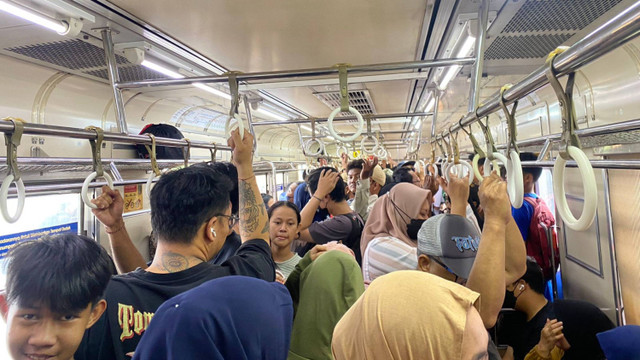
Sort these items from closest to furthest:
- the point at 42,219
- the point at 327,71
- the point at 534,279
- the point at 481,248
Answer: the point at 481,248 → the point at 327,71 → the point at 534,279 → the point at 42,219

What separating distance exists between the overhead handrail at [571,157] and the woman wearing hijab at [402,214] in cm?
146

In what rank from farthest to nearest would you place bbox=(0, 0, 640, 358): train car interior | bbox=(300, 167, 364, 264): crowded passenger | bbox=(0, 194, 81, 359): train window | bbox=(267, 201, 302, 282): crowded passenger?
1. bbox=(300, 167, 364, 264): crowded passenger
2. bbox=(0, 194, 81, 359): train window
3. bbox=(267, 201, 302, 282): crowded passenger
4. bbox=(0, 0, 640, 358): train car interior

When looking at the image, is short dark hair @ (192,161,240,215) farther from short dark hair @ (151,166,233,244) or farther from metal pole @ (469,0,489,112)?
metal pole @ (469,0,489,112)

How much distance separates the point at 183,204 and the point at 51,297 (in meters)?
0.47

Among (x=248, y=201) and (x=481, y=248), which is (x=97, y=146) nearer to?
(x=248, y=201)

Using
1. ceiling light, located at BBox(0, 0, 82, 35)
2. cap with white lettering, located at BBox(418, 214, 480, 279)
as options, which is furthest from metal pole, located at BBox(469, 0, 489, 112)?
ceiling light, located at BBox(0, 0, 82, 35)

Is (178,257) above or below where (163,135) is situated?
below

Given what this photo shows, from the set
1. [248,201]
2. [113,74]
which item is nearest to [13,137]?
[248,201]

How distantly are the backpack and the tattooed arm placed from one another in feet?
10.9

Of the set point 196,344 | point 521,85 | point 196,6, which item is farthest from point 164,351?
point 196,6

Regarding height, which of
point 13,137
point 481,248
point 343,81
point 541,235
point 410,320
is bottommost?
point 541,235

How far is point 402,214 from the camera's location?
238cm

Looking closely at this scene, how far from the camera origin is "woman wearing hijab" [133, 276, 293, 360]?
0.64 metres

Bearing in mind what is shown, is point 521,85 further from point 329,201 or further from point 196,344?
point 329,201
